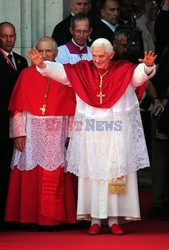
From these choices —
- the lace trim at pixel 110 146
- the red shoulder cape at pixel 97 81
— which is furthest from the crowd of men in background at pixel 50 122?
the lace trim at pixel 110 146

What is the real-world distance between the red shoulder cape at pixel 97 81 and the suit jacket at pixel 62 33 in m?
1.42

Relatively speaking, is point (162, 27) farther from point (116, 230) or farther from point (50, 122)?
point (116, 230)

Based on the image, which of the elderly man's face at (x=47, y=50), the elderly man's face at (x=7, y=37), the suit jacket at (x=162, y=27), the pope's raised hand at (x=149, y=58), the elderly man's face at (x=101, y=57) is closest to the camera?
the pope's raised hand at (x=149, y=58)

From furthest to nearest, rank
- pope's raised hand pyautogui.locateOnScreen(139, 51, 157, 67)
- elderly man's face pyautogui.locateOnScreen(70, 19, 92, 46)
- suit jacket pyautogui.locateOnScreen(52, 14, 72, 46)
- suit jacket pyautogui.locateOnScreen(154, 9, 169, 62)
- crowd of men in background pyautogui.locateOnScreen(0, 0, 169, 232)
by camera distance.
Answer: suit jacket pyautogui.locateOnScreen(52, 14, 72, 46) → suit jacket pyautogui.locateOnScreen(154, 9, 169, 62) → elderly man's face pyautogui.locateOnScreen(70, 19, 92, 46) → crowd of men in background pyautogui.locateOnScreen(0, 0, 169, 232) → pope's raised hand pyautogui.locateOnScreen(139, 51, 157, 67)

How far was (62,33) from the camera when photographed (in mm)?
12312

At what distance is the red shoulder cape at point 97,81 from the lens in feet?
35.1

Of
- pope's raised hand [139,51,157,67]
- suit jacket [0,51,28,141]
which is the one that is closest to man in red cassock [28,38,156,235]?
pope's raised hand [139,51,157,67]

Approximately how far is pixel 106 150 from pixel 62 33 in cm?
204

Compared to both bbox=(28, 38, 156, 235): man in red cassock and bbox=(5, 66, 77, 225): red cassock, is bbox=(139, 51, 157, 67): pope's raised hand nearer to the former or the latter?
bbox=(28, 38, 156, 235): man in red cassock

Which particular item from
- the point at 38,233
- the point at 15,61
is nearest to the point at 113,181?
the point at 38,233

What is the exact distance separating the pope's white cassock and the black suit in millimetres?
646

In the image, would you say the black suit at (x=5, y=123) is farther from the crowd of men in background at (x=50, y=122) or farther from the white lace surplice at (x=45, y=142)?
the white lace surplice at (x=45, y=142)

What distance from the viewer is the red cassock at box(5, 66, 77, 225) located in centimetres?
1107

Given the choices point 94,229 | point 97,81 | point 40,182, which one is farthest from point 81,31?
point 94,229
